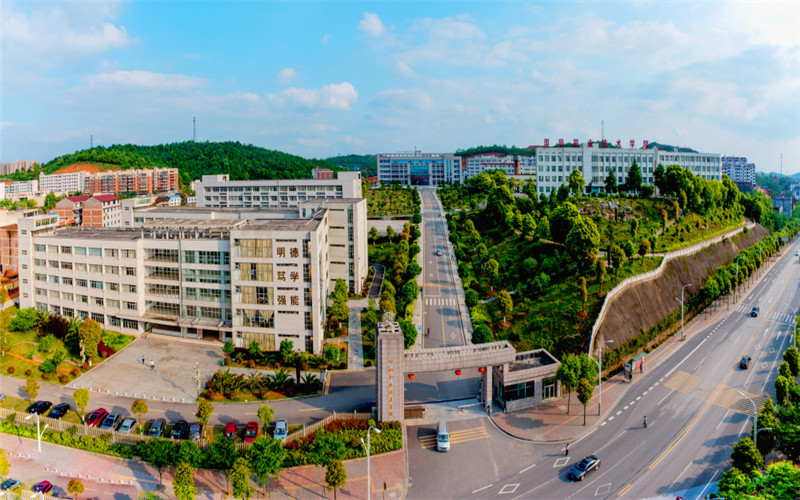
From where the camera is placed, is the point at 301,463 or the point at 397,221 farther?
the point at 397,221

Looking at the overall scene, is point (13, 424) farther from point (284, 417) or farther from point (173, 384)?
point (284, 417)

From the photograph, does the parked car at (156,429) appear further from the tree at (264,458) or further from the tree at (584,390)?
the tree at (584,390)

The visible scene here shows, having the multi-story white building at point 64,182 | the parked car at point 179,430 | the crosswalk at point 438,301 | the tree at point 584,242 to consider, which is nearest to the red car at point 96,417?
the parked car at point 179,430

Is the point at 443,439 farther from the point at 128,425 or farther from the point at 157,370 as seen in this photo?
the point at 157,370

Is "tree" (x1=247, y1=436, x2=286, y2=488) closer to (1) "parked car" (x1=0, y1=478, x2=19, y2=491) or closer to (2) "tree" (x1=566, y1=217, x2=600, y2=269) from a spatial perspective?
(1) "parked car" (x1=0, y1=478, x2=19, y2=491)

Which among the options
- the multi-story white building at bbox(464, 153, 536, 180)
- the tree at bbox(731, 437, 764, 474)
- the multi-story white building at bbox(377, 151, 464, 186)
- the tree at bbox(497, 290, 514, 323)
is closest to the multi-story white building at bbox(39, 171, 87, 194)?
the multi-story white building at bbox(377, 151, 464, 186)

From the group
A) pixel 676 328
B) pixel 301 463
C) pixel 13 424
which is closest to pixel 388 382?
pixel 301 463

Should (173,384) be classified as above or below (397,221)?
below
